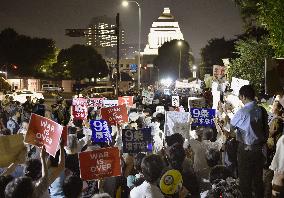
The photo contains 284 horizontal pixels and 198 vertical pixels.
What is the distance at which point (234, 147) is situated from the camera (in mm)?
8594

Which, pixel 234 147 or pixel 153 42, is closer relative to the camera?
pixel 234 147

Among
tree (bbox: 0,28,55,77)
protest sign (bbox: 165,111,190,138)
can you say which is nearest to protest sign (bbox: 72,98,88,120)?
protest sign (bbox: 165,111,190,138)

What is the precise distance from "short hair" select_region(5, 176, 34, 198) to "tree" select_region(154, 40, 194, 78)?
9785 centimetres

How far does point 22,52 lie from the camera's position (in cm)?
8281

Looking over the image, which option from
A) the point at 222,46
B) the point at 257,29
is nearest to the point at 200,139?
the point at 257,29

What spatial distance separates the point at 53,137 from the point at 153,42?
505 feet

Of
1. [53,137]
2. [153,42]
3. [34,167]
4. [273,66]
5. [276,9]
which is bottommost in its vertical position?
[34,167]

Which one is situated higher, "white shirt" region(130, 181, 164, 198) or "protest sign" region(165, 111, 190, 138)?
"protest sign" region(165, 111, 190, 138)

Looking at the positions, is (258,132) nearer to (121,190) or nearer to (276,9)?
(121,190)

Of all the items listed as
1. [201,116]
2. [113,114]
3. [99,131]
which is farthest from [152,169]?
[113,114]

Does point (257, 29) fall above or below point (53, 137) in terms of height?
above

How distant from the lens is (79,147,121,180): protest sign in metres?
5.95

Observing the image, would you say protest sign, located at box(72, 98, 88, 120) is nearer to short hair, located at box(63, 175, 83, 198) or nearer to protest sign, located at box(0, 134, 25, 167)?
protest sign, located at box(0, 134, 25, 167)

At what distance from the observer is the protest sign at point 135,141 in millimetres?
8211
